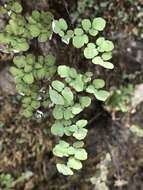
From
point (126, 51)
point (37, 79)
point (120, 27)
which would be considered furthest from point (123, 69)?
point (37, 79)

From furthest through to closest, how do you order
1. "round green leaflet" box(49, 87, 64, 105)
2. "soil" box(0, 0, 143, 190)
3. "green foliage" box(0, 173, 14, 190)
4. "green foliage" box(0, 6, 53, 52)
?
"green foliage" box(0, 173, 14, 190) < "soil" box(0, 0, 143, 190) < "green foliage" box(0, 6, 53, 52) < "round green leaflet" box(49, 87, 64, 105)

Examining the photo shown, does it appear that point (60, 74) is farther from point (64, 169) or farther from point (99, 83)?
point (64, 169)

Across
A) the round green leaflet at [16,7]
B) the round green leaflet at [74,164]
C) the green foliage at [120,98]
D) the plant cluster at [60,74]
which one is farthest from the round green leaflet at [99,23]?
the green foliage at [120,98]

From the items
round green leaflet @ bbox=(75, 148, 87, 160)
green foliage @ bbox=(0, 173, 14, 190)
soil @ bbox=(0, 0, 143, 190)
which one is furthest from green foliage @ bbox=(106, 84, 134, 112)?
round green leaflet @ bbox=(75, 148, 87, 160)

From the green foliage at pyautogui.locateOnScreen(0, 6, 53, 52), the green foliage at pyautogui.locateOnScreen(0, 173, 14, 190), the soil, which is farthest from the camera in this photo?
the green foliage at pyautogui.locateOnScreen(0, 173, 14, 190)

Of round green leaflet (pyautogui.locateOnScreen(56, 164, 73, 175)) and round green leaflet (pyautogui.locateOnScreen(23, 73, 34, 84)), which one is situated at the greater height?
round green leaflet (pyautogui.locateOnScreen(23, 73, 34, 84))

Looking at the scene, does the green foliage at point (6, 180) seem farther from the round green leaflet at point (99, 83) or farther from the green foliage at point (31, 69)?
the round green leaflet at point (99, 83)

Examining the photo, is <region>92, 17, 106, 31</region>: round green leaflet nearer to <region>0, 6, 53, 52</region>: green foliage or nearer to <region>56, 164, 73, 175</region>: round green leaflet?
<region>0, 6, 53, 52</region>: green foliage
